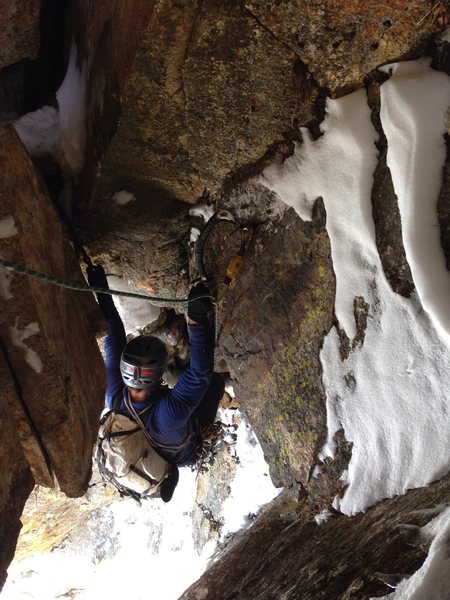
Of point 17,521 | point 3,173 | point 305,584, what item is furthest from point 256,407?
point 3,173

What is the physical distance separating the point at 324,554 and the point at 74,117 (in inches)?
117

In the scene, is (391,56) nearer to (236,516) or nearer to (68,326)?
(68,326)

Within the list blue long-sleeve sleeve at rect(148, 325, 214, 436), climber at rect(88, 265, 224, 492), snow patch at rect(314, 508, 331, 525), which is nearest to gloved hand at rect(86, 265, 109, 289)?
climber at rect(88, 265, 224, 492)

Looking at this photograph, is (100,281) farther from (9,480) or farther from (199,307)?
A: (9,480)

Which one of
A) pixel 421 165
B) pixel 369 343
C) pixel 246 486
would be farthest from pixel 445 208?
pixel 246 486

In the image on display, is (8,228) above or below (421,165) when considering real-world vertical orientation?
below

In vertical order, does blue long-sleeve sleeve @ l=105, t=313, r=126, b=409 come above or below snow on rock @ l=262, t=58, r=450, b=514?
below

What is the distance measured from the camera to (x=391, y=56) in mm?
1993

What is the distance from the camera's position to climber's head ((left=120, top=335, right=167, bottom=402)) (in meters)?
3.60

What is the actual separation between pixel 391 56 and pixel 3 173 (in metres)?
1.81

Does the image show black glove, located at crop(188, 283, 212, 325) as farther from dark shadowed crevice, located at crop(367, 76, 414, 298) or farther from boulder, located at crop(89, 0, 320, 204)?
dark shadowed crevice, located at crop(367, 76, 414, 298)

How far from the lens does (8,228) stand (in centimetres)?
218

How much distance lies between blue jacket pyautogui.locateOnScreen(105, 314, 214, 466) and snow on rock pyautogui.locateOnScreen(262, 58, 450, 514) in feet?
3.38

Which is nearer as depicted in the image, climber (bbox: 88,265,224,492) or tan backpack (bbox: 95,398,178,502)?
climber (bbox: 88,265,224,492)
